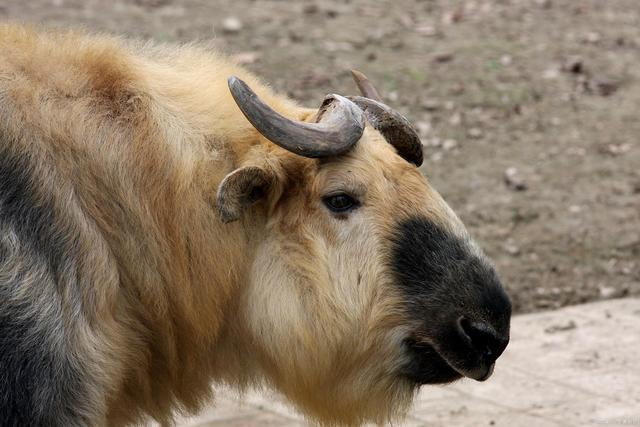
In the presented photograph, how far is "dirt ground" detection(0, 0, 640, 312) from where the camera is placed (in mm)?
8016

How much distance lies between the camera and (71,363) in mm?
3930

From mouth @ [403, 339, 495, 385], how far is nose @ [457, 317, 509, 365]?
4 centimetres

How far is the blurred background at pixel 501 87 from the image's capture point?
8008 millimetres

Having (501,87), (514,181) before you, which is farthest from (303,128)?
(501,87)

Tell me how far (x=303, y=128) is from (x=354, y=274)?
54cm

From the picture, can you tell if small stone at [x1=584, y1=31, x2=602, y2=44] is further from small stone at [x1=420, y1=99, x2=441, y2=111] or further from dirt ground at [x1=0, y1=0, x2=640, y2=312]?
small stone at [x1=420, y1=99, x2=441, y2=111]

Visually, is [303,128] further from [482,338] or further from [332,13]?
[332,13]

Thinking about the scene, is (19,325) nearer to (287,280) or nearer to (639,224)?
(287,280)

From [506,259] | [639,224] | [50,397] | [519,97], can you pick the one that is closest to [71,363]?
[50,397]

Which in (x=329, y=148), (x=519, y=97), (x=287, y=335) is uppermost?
(x=329, y=148)

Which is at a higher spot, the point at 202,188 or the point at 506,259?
the point at 202,188

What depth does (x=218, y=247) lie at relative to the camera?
4262mm

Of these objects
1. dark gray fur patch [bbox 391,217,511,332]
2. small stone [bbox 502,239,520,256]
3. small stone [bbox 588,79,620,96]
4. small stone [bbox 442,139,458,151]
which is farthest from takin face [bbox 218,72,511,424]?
small stone [bbox 588,79,620,96]

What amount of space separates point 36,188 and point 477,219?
188 inches
